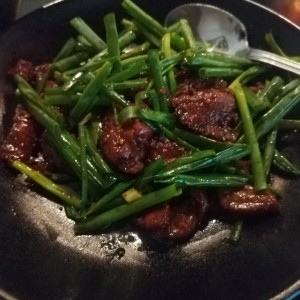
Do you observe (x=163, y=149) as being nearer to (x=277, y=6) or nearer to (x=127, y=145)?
(x=127, y=145)

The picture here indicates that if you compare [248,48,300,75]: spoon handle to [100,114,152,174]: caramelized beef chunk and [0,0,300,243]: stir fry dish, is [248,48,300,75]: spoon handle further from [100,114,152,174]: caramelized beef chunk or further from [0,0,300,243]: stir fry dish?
[100,114,152,174]: caramelized beef chunk

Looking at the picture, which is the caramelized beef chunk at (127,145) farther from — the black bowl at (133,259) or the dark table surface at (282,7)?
the dark table surface at (282,7)

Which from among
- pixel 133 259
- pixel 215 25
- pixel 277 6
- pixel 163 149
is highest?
pixel 215 25

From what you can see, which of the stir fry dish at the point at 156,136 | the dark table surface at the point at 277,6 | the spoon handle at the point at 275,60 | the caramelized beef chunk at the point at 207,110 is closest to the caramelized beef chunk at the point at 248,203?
the stir fry dish at the point at 156,136

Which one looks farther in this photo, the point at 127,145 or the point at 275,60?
the point at 275,60

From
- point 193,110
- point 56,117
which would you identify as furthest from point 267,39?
point 56,117

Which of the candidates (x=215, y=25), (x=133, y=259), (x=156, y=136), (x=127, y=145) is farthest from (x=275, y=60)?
(x=133, y=259)

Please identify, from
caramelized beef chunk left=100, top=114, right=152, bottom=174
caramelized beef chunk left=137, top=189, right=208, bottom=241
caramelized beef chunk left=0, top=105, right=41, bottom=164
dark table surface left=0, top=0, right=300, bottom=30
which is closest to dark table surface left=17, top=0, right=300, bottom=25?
dark table surface left=0, top=0, right=300, bottom=30
